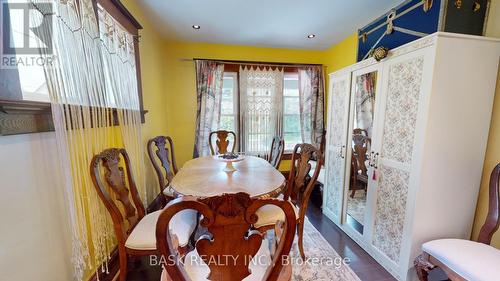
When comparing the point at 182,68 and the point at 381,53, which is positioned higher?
the point at 182,68

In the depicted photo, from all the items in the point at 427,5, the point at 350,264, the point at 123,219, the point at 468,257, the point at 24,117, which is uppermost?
the point at 427,5

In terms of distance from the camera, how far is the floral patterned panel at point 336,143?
2.24 m

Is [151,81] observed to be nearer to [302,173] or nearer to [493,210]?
[302,173]

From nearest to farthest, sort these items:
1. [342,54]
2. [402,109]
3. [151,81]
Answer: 1. [402,109]
2. [151,81]
3. [342,54]

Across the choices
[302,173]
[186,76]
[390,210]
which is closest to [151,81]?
[186,76]

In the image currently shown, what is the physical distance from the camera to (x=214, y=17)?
2.39m

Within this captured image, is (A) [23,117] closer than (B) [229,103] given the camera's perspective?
Yes

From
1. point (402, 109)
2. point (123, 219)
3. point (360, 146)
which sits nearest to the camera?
point (123, 219)

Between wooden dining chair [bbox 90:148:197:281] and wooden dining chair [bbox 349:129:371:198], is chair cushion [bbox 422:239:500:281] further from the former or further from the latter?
wooden dining chair [bbox 90:148:197:281]

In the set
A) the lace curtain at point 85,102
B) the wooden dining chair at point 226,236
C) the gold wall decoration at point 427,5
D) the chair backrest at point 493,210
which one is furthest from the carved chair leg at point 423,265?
the lace curtain at point 85,102

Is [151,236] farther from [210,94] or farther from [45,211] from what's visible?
[210,94]

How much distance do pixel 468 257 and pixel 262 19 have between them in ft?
9.17

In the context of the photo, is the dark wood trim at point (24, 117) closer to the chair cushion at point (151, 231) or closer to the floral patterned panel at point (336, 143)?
the chair cushion at point (151, 231)

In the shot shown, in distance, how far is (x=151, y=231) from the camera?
1390mm
